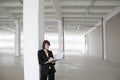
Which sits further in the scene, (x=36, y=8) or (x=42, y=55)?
(x=36, y=8)

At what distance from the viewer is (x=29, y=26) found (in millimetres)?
4449

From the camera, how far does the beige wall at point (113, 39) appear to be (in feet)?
40.5

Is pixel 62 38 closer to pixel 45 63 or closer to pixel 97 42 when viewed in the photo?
pixel 97 42

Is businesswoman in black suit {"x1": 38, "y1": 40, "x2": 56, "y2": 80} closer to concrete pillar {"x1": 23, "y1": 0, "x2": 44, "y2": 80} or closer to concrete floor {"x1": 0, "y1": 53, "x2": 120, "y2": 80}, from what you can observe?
concrete pillar {"x1": 23, "y1": 0, "x2": 44, "y2": 80}

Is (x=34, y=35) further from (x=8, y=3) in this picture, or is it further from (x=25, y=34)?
(x=8, y=3)

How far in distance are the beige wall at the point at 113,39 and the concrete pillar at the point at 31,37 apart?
8.72m

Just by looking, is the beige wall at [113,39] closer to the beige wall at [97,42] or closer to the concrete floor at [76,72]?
the concrete floor at [76,72]

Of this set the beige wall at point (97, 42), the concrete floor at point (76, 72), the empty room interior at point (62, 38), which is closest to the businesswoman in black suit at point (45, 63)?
the empty room interior at point (62, 38)

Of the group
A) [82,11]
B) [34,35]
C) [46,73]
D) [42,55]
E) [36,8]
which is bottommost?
[46,73]

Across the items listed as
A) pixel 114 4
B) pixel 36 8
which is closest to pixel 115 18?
pixel 114 4

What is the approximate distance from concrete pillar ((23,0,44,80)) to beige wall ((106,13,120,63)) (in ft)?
28.6

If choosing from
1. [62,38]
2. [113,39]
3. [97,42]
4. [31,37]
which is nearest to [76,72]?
[31,37]

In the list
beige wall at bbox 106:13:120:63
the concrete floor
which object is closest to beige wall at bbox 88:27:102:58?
beige wall at bbox 106:13:120:63

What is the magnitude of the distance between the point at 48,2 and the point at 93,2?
2.56 meters
